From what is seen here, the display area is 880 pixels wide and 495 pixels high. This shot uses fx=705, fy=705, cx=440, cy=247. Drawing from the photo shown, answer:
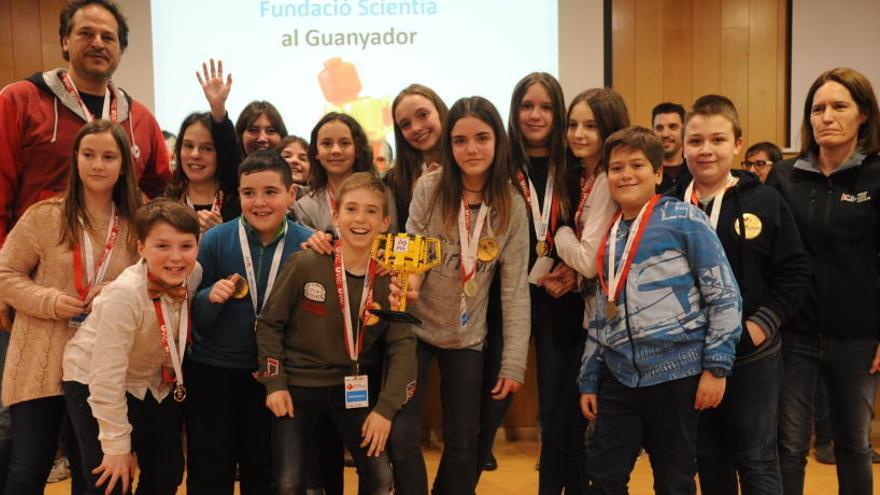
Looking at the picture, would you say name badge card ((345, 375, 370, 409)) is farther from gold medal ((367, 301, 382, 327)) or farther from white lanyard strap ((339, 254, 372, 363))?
gold medal ((367, 301, 382, 327))

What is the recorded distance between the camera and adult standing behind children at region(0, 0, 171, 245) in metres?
2.73

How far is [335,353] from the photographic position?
2.36m

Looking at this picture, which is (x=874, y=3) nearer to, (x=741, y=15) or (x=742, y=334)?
(x=741, y=15)

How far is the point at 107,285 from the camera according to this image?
2.31m

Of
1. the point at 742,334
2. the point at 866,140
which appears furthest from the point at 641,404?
the point at 866,140

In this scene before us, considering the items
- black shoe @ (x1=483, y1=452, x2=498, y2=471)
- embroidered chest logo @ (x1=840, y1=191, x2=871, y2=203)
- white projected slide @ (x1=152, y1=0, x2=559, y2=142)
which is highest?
white projected slide @ (x1=152, y1=0, x2=559, y2=142)

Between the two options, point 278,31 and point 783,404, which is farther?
point 278,31

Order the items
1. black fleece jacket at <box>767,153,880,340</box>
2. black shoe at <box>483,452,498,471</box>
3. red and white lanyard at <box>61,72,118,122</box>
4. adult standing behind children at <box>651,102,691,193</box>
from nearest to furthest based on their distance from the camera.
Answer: black fleece jacket at <box>767,153,880,340</box>, red and white lanyard at <box>61,72,118,122</box>, black shoe at <box>483,452,498,471</box>, adult standing behind children at <box>651,102,691,193</box>

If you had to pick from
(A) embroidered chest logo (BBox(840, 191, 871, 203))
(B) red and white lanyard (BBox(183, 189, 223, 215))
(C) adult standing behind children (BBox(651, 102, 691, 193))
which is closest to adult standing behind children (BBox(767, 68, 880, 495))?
(A) embroidered chest logo (BBox(840, 191, 871, 203))

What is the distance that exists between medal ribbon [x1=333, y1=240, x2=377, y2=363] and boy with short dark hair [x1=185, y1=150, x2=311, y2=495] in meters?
0.28

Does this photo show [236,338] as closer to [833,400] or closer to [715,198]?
[715,198]

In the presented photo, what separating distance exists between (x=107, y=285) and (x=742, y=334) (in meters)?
2.11

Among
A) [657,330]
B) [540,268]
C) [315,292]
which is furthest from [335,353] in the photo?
[657,330]

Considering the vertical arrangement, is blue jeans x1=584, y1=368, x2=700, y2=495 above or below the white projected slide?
below
